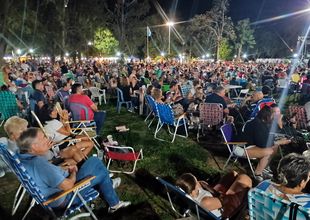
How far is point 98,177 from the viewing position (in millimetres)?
4008

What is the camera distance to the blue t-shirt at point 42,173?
3.41m

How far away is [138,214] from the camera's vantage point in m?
4.32

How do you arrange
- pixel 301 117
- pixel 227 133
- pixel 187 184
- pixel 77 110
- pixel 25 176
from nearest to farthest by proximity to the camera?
1. pixel 25 176
2. pixel 187 184
3. pixel 227 133
4. pixel 301 117
5. pixel 77 110

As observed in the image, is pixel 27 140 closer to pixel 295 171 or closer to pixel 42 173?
pixel 42 173

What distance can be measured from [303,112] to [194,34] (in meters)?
57.0

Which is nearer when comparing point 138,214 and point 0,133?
point 138,214

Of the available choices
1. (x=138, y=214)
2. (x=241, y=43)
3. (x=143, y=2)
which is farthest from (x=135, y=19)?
(x=138, y=214)

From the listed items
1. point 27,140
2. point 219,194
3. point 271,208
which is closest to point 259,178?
point 219,194

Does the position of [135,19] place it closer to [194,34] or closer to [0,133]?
[194,34]

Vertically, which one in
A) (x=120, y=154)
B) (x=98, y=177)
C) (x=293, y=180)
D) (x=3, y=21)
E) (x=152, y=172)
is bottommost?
(x=152, y=172)

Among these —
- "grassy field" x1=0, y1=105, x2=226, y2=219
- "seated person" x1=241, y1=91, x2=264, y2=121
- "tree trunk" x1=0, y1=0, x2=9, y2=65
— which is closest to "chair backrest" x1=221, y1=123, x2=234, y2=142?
"grassy field" x1=0, y1=105, x2=226, y2=219

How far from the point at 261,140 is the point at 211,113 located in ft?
7.40

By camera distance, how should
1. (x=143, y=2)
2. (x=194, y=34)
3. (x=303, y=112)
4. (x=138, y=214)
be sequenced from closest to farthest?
(x=138, y=214), (x=303, y=112), (x=143, y=2), (x=194, y=34)

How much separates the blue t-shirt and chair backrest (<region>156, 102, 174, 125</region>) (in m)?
4.20
